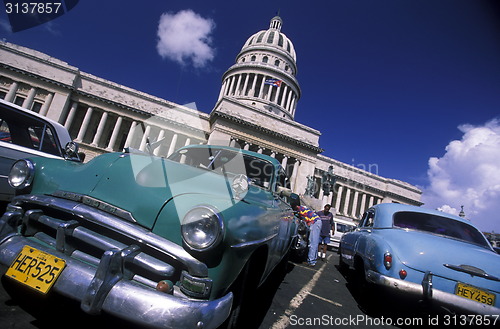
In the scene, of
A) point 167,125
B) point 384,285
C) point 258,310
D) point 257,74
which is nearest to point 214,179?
point 258,310

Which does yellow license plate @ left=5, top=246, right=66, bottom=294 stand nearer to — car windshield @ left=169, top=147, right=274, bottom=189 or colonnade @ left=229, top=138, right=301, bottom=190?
car windshield @ left=169, top=147, right=274, bottom=189

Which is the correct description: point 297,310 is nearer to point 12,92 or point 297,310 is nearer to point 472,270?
point 472,270

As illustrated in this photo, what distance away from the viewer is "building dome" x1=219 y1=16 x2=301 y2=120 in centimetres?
4175

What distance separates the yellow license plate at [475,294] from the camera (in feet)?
8.69

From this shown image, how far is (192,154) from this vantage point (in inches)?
125

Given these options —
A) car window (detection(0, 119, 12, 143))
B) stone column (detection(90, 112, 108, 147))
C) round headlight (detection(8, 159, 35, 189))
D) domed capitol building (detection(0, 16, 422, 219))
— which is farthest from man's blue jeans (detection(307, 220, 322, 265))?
stone column (detection(90, 112, 108, 147))

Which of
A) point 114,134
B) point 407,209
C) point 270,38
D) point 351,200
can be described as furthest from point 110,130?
point 351,200

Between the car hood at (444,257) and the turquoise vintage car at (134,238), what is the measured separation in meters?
2.12

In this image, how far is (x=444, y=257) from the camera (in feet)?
9.43

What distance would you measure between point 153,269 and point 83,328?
95cm

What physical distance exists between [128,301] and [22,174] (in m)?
1.49

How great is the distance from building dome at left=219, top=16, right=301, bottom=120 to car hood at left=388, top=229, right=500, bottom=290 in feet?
123

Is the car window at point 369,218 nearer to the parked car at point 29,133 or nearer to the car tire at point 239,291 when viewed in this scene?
the car tire at point 239,291

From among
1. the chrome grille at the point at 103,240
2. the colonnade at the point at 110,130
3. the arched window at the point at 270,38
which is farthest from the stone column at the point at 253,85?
the chrome grille at the point at 103,240
